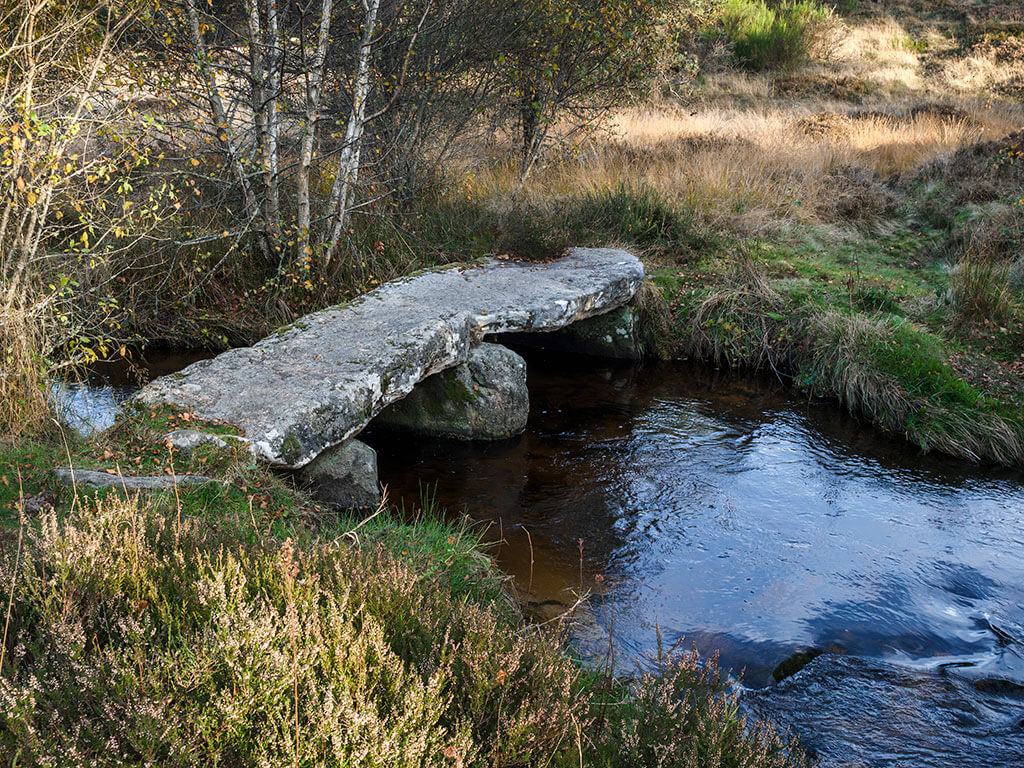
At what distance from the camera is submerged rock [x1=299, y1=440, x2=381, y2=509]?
5070 mm

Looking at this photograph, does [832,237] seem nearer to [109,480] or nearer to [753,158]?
[753,158]

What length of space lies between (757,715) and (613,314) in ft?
17.7

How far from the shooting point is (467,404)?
6.49 m

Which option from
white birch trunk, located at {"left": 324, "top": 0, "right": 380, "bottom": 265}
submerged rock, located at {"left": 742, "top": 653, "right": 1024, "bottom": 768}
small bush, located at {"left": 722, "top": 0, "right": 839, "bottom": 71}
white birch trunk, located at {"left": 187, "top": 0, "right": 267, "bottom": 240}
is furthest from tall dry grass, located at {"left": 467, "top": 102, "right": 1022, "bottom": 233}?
submerged rock, located at {"left": 742, "top": 653, "right": 1024, "bottom": 768}

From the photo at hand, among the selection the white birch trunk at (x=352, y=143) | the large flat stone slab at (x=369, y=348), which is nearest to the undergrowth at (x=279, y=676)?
the large flat stone slab at (x=369, y=348)

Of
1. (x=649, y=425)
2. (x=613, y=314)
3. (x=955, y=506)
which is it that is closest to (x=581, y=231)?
(x=613, y=314)

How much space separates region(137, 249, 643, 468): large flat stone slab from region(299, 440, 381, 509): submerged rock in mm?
180

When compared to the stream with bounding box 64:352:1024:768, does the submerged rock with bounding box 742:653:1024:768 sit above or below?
above

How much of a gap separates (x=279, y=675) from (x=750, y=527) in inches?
155

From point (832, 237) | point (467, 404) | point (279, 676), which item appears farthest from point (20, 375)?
point (832, 237)

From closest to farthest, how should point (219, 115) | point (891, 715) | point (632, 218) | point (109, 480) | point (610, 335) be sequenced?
point (891, 715) → point (109, 480) → point (219, 115) → point (610, 335) → point (632, 218)

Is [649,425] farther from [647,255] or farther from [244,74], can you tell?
[244,74]

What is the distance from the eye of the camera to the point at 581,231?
9.63 m

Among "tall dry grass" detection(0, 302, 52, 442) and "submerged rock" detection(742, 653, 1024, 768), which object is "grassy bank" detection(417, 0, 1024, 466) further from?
"tall dry grass" detection(0, 302, 52, 442)
